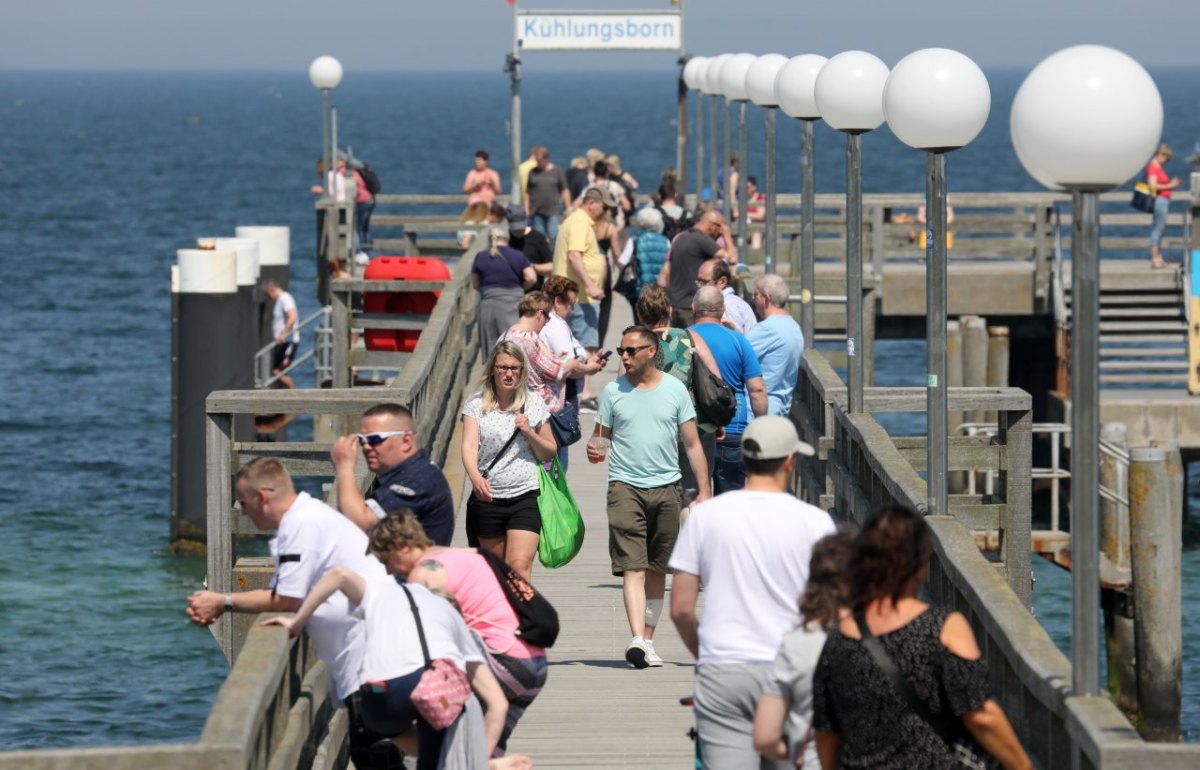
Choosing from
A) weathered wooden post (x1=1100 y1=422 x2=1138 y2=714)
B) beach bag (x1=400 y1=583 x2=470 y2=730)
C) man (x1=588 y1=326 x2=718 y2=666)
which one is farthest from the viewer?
weathered wooden post (x1=1100 y1=422 x2=1138 y2=714)

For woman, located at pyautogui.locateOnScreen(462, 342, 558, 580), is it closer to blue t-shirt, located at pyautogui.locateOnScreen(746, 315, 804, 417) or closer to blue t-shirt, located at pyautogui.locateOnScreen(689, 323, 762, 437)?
blue t-shirt, located at pyautogui.locateOnScreen(689, 323, 762, 437)

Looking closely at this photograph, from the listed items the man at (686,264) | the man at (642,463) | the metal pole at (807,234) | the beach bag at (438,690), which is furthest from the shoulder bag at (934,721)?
the man at (686,264)

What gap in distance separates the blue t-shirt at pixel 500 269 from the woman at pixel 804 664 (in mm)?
8955

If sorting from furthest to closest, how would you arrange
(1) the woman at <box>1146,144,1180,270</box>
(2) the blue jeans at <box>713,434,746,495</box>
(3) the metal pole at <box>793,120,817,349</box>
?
(1) the woman at <box>1146,144,1180,270</box> → (3) the metal pole at <box>793,120,817,349</box> → (2) the blue jeans at <box>713,434,746,495</box>

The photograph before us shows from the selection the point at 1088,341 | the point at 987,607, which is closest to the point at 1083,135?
the point at 1088,341

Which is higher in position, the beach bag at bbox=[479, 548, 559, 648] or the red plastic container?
the red plastic container

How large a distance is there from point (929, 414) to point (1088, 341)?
2.57m

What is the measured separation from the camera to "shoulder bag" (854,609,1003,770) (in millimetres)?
5281

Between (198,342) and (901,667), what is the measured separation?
1836cm

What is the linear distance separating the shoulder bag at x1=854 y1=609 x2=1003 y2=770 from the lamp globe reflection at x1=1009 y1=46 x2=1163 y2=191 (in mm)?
1581

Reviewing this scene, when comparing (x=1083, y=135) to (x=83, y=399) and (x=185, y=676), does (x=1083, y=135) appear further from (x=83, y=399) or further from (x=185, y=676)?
(x=83, y=399)

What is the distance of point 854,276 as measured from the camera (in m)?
11.2

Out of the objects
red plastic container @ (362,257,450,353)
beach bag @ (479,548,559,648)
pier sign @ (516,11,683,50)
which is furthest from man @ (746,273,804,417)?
pier sign @ (516,11,683,50)

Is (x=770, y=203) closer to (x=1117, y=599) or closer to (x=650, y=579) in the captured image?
(x=1117, y=599)
